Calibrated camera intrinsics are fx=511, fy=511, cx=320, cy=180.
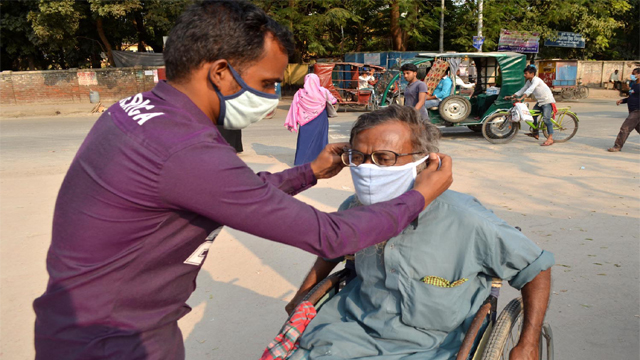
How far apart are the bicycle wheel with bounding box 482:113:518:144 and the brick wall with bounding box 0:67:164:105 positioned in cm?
1543

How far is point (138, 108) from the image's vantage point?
128cm

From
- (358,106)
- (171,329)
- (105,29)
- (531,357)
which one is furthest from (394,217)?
(105,29)

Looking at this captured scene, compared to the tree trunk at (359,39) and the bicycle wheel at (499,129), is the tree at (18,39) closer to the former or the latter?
the tree trunk at (359,39)

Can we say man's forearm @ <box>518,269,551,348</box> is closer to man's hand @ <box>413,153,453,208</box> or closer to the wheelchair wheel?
the wheelchair wheel

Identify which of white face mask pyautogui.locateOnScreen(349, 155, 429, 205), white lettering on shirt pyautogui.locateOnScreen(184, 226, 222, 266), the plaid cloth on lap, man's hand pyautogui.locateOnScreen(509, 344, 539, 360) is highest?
white face mask pyautogui.locateOnScreen(349, 155, 429, 205)

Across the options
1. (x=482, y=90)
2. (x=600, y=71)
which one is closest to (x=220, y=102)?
(x=482, y=90)

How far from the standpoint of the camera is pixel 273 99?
1.58 m

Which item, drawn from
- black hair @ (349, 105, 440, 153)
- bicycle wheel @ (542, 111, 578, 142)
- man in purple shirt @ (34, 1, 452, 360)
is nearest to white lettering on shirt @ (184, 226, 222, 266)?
man in purple shirt @ (34, 1, 452, 360)

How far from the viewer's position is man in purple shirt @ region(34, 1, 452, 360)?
118 cm

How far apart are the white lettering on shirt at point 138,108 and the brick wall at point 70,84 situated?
2136cm

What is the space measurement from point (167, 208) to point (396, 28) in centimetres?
2315

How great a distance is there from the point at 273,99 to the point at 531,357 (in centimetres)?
136

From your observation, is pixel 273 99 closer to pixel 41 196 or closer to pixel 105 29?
pixel 41 196

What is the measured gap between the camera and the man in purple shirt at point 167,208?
3.89ft
